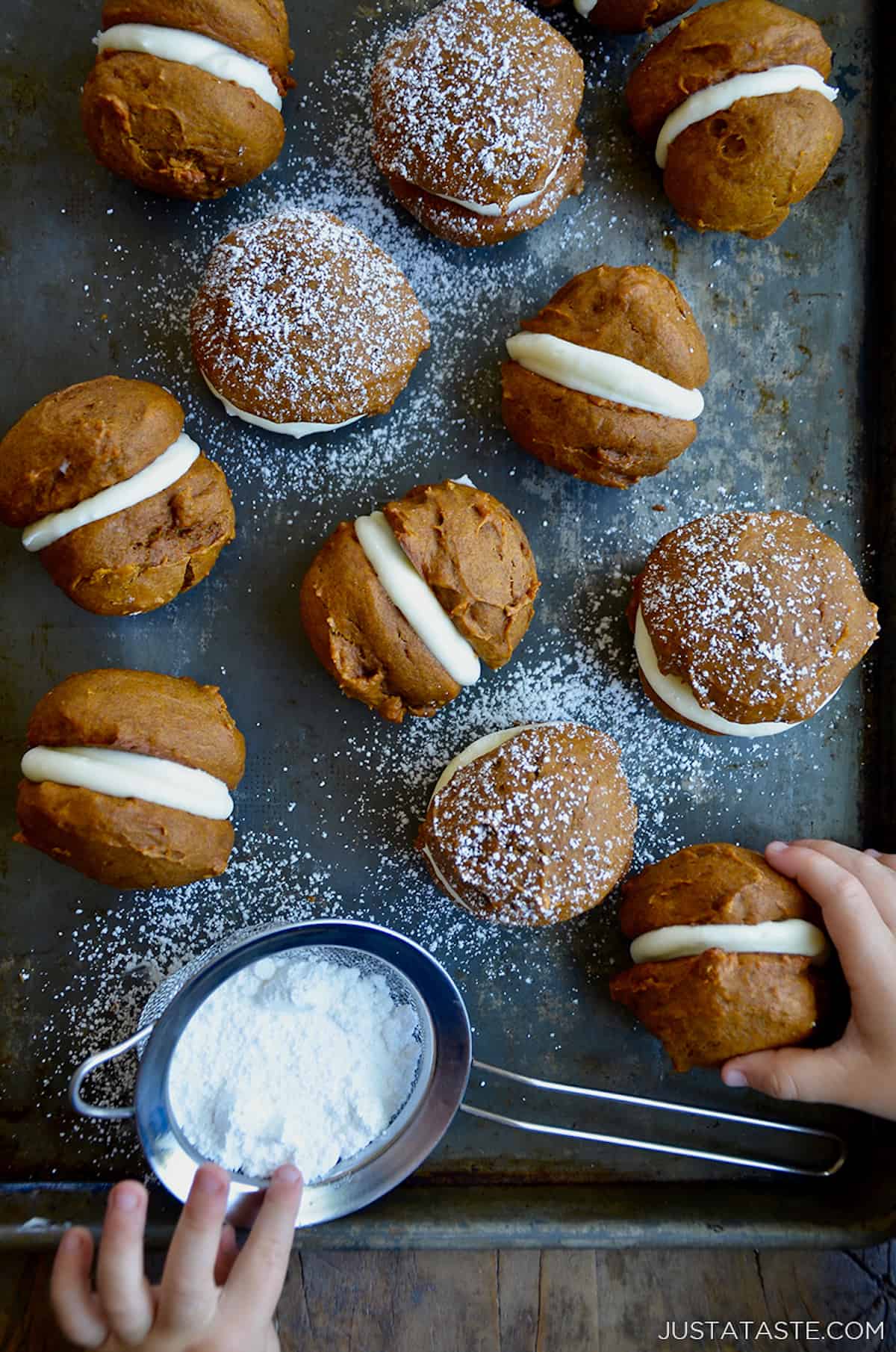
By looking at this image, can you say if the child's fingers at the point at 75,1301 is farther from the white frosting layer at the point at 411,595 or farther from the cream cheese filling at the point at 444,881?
the white frosting layer at the point at 411,595

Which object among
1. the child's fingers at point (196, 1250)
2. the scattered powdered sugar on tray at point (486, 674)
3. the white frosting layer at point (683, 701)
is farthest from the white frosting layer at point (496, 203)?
the child's fingers at point (196, 1250)

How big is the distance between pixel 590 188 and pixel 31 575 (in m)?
1.42

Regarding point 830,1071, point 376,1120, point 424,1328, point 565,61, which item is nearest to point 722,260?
point 565,61

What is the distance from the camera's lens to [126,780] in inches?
68.2

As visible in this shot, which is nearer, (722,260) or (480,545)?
(480,545)

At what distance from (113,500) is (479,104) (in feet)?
3.24

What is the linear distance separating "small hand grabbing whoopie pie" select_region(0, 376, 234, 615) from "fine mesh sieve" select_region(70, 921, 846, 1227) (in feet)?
2.29

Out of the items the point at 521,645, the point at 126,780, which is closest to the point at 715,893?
the point at 521,645

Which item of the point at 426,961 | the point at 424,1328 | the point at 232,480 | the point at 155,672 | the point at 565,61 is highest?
the point at 565,61

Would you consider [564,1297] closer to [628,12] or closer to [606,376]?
[606,376]

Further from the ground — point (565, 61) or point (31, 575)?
point (565, 61)

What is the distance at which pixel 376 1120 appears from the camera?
1.87 metres

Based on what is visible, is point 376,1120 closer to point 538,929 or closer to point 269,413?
point 538,929

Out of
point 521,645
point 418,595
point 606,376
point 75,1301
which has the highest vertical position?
point 606,376
